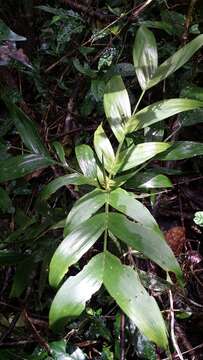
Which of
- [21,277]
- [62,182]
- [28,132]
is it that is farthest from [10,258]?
[28,132]

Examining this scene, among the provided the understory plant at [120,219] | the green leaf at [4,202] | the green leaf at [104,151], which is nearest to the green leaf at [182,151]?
the understory plant at [120,219]

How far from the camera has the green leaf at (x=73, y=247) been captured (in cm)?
94

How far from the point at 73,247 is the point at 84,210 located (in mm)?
123

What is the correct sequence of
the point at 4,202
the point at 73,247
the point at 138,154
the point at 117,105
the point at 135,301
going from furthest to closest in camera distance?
1. the point at 4,202
2. the point at 117,105
3. the point at 138,154
4. the point at 73,247
5. the point at 135,301

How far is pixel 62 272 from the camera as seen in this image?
3.07 feet

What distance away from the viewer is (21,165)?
1214 mm

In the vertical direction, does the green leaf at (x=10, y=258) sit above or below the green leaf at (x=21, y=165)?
below

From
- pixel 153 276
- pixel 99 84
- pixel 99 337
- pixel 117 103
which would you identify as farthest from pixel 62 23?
pixel 99 337

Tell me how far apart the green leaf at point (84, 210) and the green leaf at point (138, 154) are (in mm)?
110

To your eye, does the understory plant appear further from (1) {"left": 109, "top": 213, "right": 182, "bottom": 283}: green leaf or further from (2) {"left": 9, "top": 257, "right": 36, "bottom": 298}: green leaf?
(2) {"left": 9, "top": 257, "right": 36, "bottom": 298}: green leaf

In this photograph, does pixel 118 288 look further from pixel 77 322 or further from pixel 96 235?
pixel 77 322

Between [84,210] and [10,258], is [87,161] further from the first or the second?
[10,258]

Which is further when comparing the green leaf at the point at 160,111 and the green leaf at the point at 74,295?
the green leaf at the point at 160,111

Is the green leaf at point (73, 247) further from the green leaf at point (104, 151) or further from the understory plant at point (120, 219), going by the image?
the green leaf at point (104, 151)
